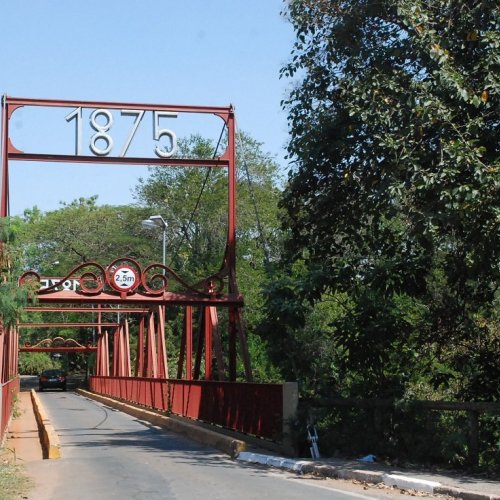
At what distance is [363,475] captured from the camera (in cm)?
1133

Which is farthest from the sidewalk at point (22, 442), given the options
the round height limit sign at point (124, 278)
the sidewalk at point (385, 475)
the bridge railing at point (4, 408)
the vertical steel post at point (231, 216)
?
the vertical steel post at point (231, 216)

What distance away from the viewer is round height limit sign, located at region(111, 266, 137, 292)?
2069 centimetres

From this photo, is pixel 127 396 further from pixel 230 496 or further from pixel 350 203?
pixel 230 496

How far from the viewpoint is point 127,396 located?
126 feet

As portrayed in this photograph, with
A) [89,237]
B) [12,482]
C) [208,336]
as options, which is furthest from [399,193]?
[89,237]

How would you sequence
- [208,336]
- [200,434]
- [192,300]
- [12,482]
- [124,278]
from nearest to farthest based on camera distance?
1. [12,482]
2. [200,434]
3. [124,278]
4. [192,300]
5. [208,336]

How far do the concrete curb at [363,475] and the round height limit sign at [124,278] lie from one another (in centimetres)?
727

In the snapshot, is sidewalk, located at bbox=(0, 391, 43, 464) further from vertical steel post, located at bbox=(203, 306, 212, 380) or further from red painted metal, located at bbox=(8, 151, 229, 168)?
red painted metal, located at bbox=(8, 151, 229, 168)

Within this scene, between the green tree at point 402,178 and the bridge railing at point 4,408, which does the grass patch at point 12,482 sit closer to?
the bridge railing at point 4,408

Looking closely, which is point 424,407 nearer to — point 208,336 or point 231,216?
point 231,216

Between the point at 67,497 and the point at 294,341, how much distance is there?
8.42m

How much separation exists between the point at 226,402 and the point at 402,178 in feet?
26.7

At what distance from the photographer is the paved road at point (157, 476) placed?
10.3 meters

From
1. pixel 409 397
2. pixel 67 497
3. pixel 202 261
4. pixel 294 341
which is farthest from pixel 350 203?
pixel 202 261
